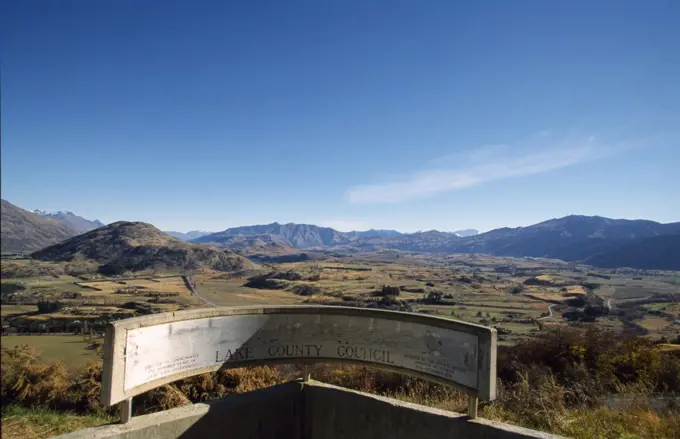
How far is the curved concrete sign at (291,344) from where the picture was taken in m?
5.58

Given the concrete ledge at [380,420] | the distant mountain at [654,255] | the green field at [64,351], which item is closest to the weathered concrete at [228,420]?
the concrete ledge at [380,420]

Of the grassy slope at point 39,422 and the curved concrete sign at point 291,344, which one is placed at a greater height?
the curved concrete sign at point 291,344

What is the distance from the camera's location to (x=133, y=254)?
481ft

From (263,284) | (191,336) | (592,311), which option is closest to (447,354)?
(191,336)

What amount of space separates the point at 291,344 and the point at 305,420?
1.27 metres

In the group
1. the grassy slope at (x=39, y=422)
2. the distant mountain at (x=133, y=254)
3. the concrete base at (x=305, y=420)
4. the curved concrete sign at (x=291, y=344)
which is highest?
the curved concrete sign at (x=291, y=344)

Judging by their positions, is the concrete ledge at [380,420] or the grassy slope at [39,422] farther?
the grassy slope at [39,422]

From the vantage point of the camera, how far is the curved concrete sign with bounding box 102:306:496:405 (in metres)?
5.58

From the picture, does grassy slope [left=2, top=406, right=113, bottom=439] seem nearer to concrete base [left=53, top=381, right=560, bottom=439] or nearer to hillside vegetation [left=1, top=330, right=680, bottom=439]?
hillside vegetation [left=1, top=330, right=680, bottom=439]

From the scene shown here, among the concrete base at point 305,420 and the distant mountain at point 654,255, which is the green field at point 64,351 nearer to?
the concrete base at point 305,420

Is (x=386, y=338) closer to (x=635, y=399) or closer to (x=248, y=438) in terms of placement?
(x=248, y=438)

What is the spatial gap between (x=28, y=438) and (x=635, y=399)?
10295 mm

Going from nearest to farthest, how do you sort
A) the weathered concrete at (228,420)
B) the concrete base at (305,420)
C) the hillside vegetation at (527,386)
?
the weathered concrete at (228,420) < the concrete base at (305,420) < the hillside vegetation at (527,386)

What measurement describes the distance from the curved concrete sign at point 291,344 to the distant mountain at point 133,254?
130 m
